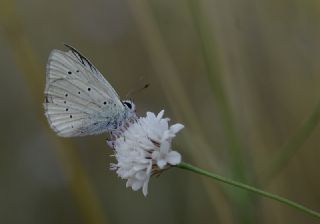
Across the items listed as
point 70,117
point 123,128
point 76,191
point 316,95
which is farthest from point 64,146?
point 316,95

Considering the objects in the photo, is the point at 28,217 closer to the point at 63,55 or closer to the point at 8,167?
the point at 8,167

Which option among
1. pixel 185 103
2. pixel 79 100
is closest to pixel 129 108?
pixel 79 100

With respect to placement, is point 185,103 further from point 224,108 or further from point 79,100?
point 79,100

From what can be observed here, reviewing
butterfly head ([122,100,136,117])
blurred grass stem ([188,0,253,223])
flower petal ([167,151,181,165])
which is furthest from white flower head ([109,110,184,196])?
blurred grass stem ([188,0,253,223])

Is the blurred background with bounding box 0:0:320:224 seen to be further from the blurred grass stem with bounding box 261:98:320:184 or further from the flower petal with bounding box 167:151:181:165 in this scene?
the flower petal with bounding box 167:151:181:165

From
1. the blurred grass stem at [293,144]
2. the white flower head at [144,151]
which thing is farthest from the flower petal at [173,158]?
the blurred grass stem at [293,144]

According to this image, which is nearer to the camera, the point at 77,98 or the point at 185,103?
the point at 77,98

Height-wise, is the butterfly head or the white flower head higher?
the butterfly head

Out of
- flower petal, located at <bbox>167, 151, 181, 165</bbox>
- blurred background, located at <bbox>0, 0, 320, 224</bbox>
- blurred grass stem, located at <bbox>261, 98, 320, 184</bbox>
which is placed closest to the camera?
flower petal, located at <bbox>167, 151, 181, 165</bbox>
